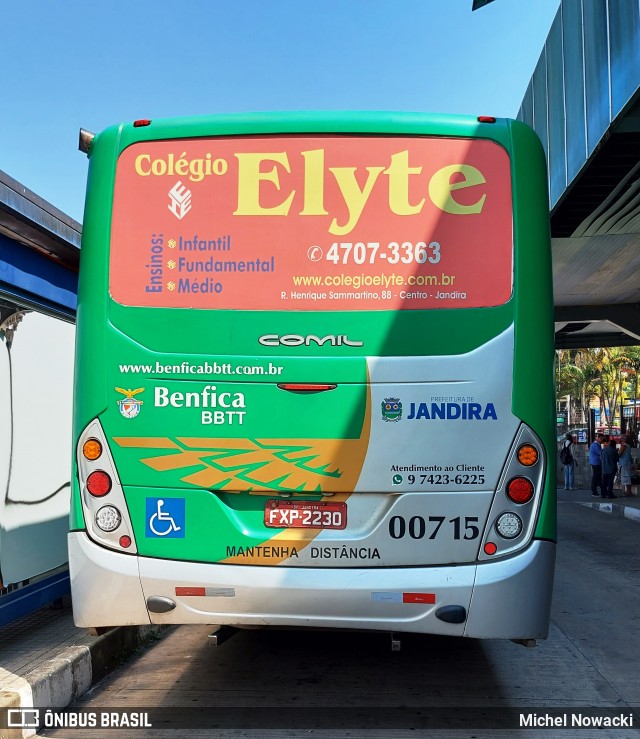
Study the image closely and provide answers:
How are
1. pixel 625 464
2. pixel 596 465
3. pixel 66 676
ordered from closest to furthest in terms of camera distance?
1. pixel 66 676
2. pixel 625 464
3. pixel 596 465

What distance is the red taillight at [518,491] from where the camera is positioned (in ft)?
14.2

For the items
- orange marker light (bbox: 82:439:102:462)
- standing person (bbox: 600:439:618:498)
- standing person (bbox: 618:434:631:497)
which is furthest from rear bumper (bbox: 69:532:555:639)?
standing person (bbox: 618:434:631:497)

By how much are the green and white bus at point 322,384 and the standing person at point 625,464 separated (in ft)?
62.4

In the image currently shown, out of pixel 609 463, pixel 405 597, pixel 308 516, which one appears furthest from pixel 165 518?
pixel 609 463

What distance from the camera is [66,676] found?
502 centimetres

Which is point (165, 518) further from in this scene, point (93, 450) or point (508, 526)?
point (508, 526)

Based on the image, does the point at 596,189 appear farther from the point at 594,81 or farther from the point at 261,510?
the point at 261,510

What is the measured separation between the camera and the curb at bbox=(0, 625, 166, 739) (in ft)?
14.6

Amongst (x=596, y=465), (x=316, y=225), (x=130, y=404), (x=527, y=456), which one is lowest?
(x=596, y=465)

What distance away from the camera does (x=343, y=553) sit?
4301mm

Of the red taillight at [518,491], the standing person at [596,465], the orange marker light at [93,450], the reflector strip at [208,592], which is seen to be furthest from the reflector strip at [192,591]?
the standing person at [596,465]

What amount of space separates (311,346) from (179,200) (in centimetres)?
115

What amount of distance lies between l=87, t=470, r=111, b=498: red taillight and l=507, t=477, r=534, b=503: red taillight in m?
2.17

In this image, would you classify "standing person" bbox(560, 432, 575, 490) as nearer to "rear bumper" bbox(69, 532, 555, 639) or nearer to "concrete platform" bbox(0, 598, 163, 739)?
"concrete platform" bbox(0, 598, 163, 739)
